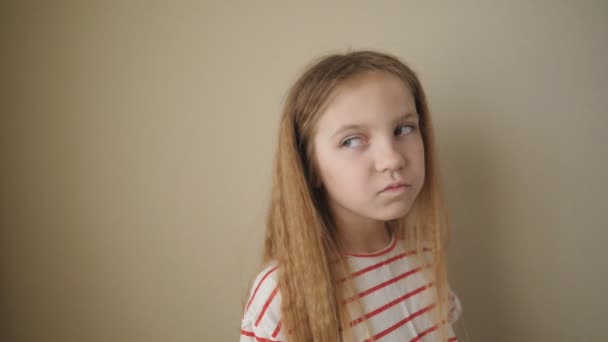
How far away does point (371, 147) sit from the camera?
0.59 m

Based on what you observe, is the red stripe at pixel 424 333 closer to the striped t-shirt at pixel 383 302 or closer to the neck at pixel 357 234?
the striped t-shirt at pixel 383 302

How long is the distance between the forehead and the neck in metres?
0.21

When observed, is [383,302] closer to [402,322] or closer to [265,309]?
[402,322]

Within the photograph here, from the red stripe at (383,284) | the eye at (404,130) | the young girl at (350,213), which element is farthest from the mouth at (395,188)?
the red stripe at (383,284)

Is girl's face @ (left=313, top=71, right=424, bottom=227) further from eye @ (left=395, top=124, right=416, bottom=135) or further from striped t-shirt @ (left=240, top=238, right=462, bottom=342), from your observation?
striped t-shirt @ (left=240, top=238, right=462, bottom=342)

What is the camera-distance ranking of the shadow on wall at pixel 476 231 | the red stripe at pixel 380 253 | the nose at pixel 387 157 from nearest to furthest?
the nose at pixel 387 157 → the red stripe at pixel 380 253 → the shadow on wall at pixel 476 231

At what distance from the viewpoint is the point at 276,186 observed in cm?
70

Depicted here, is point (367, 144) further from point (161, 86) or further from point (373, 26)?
point (161, 86)

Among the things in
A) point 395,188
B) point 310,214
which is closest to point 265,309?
point 310,214

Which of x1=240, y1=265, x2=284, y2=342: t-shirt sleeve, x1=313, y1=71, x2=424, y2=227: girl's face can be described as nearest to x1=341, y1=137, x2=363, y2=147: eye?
x1=313, y1=71, x2=424, y2=227: girl's face

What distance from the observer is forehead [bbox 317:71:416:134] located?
0.58m

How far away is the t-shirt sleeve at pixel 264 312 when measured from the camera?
0.60 m

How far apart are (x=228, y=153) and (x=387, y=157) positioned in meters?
0.42

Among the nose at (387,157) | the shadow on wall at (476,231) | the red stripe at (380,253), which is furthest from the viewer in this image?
the shadow on wall at (476,231)
